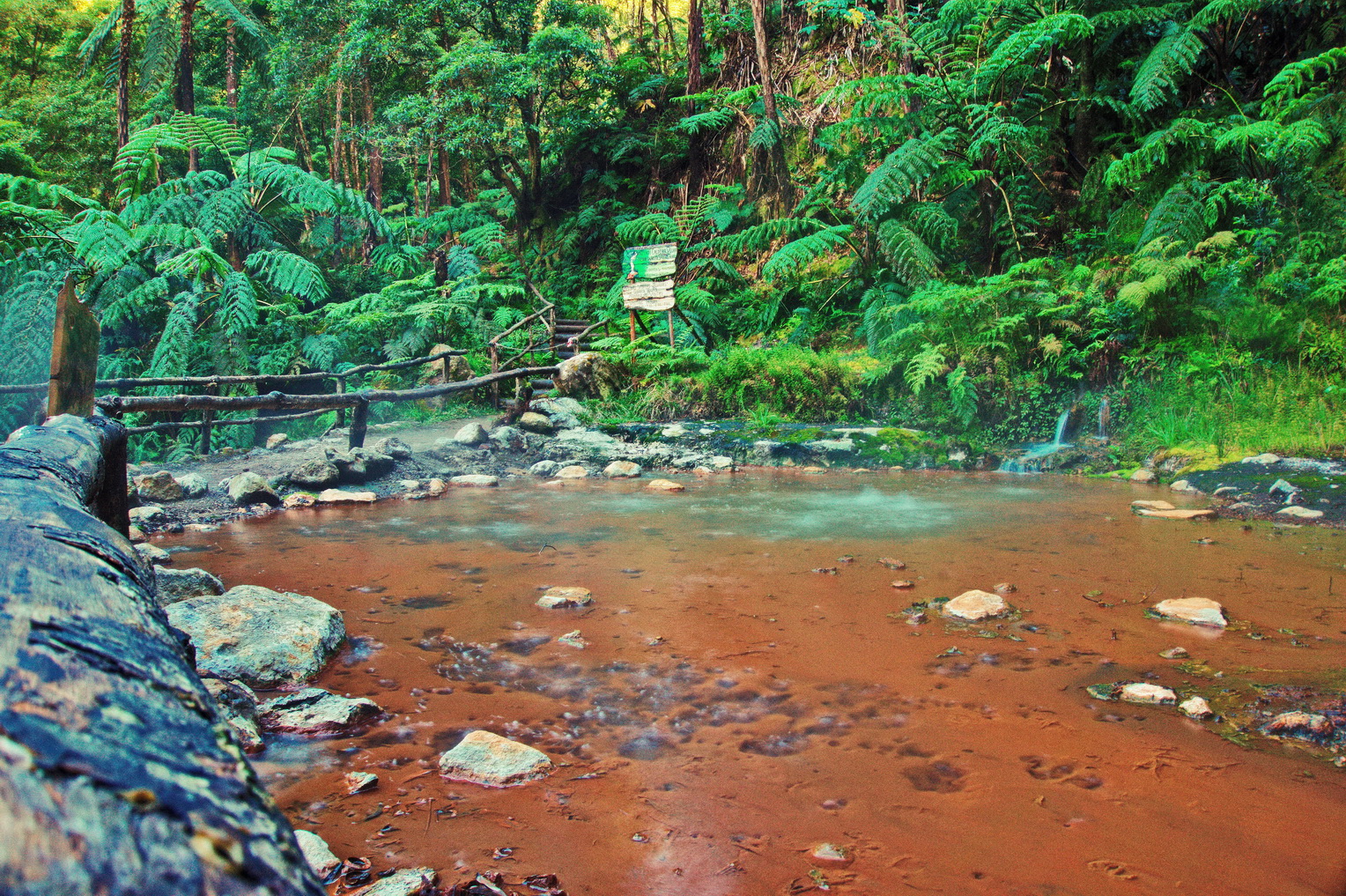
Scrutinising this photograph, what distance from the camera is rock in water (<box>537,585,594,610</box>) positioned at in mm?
3459

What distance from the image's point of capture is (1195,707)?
2307 mm

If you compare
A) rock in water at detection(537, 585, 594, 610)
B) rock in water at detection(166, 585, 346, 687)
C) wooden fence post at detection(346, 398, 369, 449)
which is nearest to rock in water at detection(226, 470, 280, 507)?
wooden fence post at detection(346, 398, 369, 449)

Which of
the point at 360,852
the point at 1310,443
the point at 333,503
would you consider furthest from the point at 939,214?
the point at 360,852

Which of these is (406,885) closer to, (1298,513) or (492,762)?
(492,762)

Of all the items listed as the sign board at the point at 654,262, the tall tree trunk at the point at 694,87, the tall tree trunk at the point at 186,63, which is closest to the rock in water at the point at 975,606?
the sign board at the point at 654,262

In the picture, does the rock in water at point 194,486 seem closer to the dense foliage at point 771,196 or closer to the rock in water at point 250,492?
the rock in water at point 250,492

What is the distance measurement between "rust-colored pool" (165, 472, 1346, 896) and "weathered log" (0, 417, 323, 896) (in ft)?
3.37

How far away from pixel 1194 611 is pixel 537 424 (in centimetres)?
693

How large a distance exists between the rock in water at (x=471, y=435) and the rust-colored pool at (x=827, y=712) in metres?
3.56

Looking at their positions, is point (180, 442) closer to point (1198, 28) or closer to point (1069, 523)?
point (1069, 523)

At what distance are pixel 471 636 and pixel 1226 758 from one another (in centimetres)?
254

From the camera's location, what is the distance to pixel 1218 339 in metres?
7.24

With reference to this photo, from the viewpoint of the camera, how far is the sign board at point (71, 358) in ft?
10.6

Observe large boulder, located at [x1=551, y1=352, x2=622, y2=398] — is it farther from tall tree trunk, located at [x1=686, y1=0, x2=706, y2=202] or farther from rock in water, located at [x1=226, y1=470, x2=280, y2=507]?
tall tree trunk, located at [x1=686, y1=0, x2=706, y2=202]
